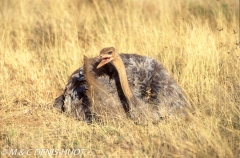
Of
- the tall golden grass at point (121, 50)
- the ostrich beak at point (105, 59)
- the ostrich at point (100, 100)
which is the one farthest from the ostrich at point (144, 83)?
the tall golden grass at point (121, 50)

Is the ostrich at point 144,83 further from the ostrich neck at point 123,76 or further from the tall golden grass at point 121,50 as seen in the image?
the tall golden grass at point 121,50

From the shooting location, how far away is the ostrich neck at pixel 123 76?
683cm

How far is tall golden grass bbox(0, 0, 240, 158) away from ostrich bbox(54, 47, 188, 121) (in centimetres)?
21

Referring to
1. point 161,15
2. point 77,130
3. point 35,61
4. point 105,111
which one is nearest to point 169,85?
point 105,111

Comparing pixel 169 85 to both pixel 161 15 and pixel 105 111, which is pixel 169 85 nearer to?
pixel 105 111

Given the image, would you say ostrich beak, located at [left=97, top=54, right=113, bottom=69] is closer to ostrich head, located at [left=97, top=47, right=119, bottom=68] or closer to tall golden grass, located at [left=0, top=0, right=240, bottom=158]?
ostrich head, located at [left=97, top=47, right=119, bottom=68]

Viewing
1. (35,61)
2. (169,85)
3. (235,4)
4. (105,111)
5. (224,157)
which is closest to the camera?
(224,157)

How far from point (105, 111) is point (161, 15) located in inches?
182

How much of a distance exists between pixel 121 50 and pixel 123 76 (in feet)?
9.54

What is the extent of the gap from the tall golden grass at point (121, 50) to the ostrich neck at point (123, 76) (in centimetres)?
40

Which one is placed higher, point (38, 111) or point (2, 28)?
point (2, 28)

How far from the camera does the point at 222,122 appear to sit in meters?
6.40

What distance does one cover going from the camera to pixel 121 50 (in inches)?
383

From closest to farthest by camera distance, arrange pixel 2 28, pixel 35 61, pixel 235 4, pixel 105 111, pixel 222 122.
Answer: pixel 222 122 → pixel 105 111 → pixel 35 61 → pixel 2 28 → pixel 235 4
